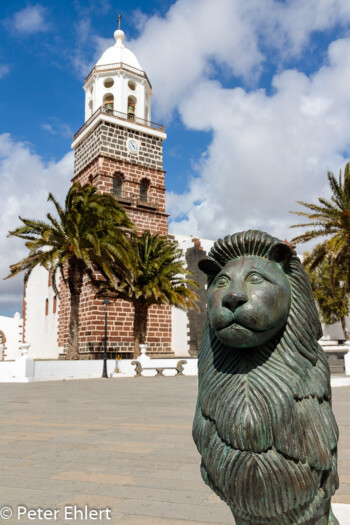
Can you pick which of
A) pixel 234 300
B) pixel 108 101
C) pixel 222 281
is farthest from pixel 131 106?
pixel 234 300

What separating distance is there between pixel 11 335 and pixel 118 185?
14.9 metres

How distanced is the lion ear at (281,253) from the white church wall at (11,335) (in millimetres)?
32179

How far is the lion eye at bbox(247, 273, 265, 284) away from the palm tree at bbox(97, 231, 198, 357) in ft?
50.2

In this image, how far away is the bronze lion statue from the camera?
5.46 ft

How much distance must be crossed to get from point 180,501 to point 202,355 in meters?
1.64

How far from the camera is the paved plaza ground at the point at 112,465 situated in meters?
2.94

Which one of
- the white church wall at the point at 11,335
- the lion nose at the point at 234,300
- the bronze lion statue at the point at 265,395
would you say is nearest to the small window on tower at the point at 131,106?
the white church wall at the point at 11,335

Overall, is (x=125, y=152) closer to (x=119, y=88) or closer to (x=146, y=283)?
(x=119, y=88)

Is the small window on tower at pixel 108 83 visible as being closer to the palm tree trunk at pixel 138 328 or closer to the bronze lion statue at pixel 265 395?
the palm tree trunk at pixel 138 328

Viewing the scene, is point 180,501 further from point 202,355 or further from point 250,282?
point 250,282

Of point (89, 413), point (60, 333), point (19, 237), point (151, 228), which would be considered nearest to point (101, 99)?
point (151, 228)

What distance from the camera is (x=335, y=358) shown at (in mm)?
19859

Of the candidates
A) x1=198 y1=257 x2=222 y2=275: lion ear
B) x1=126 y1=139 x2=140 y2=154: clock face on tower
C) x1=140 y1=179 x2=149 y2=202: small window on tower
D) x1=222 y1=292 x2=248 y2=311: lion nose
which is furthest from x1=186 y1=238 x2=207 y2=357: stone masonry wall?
x1=222 y1=292 x2=248 y2=311: lion nose

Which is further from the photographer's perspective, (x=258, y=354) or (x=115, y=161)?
(x=115, y=161)
